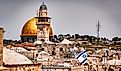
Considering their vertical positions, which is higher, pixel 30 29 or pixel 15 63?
pixel 30 29

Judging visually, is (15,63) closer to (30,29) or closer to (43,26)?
(43,26)

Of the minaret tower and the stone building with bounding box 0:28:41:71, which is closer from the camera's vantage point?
the stone building with bounding box 0:28:41:71

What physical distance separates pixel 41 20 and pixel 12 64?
5057 centimetres

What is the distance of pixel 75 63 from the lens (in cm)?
3319

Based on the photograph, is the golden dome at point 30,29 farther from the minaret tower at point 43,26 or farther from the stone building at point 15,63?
the stone building at point 15,63

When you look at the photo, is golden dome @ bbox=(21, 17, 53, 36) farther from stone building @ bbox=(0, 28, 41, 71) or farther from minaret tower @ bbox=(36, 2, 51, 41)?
stone building @ bbox=(0, 28, 41, 71)

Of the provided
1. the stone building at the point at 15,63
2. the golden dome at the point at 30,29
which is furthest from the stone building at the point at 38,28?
the stone building at the point at 15,63

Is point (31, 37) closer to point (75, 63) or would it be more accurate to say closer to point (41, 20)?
point (41, 20)

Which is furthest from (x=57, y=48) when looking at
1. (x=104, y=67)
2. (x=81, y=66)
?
(x=81, y=66)

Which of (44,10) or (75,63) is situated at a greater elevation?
(44,10)

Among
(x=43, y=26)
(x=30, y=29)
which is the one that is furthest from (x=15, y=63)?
(x=30, y=29)

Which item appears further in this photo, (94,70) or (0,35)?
(94,70)

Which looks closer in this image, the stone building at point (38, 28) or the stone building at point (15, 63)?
the stone building at point (15, 63)

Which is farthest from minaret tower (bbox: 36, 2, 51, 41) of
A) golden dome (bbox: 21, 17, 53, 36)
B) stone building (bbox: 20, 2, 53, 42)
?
golden dome (bbox: 21, 17, 53, 36)
